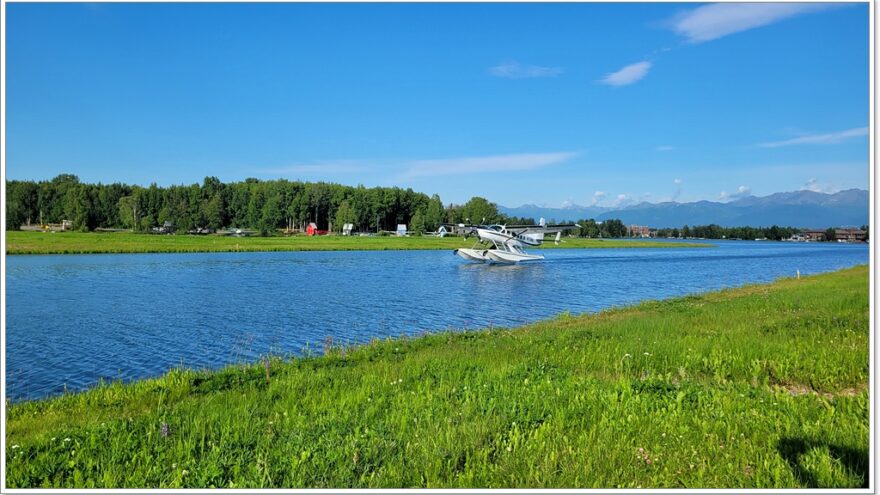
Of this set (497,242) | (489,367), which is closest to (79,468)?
(489,367)

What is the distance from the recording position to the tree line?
135250 mm

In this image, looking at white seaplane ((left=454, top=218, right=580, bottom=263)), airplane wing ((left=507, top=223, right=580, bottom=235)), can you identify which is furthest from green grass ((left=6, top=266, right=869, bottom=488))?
airplane wing ((left=507, top=223, right=580, bottom=235))

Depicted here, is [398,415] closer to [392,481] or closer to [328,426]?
[328,426]

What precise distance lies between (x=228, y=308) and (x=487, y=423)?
77.3 ft

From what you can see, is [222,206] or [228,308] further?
[222,206]

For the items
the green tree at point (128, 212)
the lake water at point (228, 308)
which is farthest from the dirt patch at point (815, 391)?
the green tree at point (128, 212)

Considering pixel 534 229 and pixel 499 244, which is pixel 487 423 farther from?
pixel 534 229

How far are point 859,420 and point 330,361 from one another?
1151cm

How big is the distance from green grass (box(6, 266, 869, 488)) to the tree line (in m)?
117

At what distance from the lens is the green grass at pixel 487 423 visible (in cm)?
603

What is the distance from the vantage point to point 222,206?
167375 mm

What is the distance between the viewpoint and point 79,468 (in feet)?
21.1

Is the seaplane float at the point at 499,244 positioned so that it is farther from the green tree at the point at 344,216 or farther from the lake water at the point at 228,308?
the green tree at the point at 344,216

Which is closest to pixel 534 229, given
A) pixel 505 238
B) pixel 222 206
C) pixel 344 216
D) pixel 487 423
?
pixel 505 238
